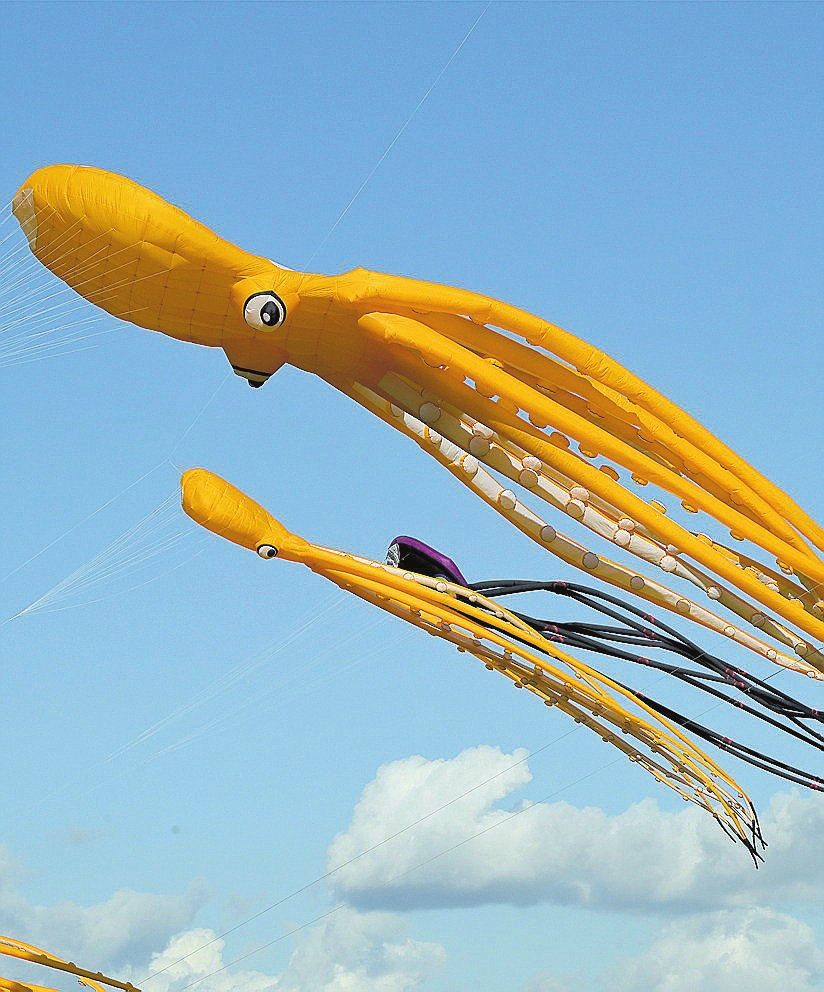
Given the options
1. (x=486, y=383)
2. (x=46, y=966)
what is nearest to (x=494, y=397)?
(x=486, y=383)

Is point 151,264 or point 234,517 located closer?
point 151,264

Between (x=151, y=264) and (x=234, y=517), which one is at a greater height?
(x=151, y=264)

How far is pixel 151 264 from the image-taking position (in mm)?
11867

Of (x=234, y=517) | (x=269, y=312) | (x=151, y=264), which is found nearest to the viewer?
(x=151, y=264)

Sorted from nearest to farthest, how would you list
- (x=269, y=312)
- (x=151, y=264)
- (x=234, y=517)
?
(x=151, y=264) → (x=269, y=312) → (x=234, y=517)

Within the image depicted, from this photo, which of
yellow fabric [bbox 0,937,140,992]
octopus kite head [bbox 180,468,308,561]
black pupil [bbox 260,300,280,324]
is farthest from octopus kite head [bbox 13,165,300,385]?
yellow fabric [bbox 0,937,140,992]

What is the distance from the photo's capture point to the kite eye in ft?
39.2

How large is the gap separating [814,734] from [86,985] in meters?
8.73

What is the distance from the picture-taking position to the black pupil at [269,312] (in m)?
11.9

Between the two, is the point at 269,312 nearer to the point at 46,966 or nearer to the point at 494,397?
the point at 494,397

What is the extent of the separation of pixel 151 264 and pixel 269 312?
3.52ft

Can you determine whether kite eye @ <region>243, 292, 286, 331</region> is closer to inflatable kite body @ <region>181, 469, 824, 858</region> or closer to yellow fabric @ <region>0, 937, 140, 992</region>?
inflatable kite body @ <region>181, 469, 824, 858</region>

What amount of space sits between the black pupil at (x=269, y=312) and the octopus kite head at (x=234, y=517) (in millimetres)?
1731

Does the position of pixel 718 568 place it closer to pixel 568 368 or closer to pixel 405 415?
pixel 568 368
